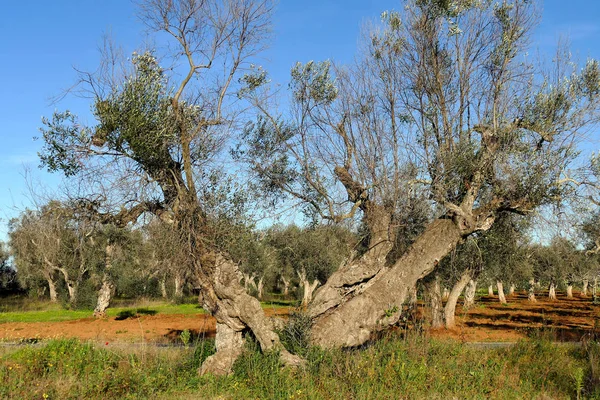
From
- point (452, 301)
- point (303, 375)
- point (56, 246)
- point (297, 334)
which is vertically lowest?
point (303, 375)

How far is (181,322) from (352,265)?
18.6 m

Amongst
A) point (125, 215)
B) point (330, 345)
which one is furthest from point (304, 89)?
point (330, 345)

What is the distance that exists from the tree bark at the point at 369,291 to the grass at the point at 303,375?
54 centimetres

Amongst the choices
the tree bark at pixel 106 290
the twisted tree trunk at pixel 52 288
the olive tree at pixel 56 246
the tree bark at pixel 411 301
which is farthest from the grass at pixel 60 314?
the tree bark at pixel 411 301

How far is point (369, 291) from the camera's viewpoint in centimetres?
1216

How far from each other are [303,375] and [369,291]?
3107 mm

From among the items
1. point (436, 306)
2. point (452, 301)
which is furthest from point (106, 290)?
point (452, 301)

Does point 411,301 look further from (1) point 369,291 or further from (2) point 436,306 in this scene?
(2) point 436,306

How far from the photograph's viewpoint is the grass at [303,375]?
8.78 m

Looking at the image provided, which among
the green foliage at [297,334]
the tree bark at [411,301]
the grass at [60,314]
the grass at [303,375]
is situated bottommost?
the grass at [60,314]

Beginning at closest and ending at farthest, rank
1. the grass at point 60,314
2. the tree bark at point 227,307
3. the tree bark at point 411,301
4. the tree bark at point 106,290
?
the tree bark at point 227,307 < the tree bark at point 411,301 < the grass at point 60,314 < the tree bark at point 106,290

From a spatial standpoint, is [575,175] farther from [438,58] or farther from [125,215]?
[125,215]

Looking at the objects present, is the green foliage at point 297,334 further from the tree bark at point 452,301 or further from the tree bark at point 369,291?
the tree bark at point 452,301

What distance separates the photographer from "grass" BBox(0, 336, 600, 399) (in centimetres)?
878
